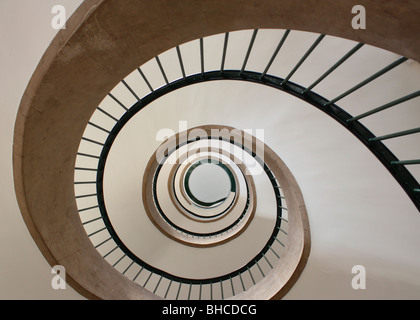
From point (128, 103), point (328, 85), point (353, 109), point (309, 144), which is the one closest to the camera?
point (353, 109)

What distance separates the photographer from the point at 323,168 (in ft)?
8.98

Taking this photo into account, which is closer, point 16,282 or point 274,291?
point 16,282

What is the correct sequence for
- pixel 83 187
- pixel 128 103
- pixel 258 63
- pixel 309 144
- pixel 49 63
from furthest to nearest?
pixel 83 187 → pixel 128 103 → pixel 258 63 → pixel 309 144 → pixel 49 63

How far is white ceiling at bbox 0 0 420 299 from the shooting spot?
62.1 inches

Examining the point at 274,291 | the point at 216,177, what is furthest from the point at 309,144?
the point at 216,177

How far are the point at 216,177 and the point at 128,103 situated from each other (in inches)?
341

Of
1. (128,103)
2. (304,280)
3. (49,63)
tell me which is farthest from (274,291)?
(128,103)

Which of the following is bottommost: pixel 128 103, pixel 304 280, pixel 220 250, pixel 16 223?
pixel 220 250

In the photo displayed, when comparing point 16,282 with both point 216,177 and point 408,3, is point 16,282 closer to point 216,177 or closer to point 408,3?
point 408,3

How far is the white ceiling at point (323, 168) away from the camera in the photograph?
1.58 metres

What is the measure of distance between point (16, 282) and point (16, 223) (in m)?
0.54

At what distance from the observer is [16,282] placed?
1.85m
